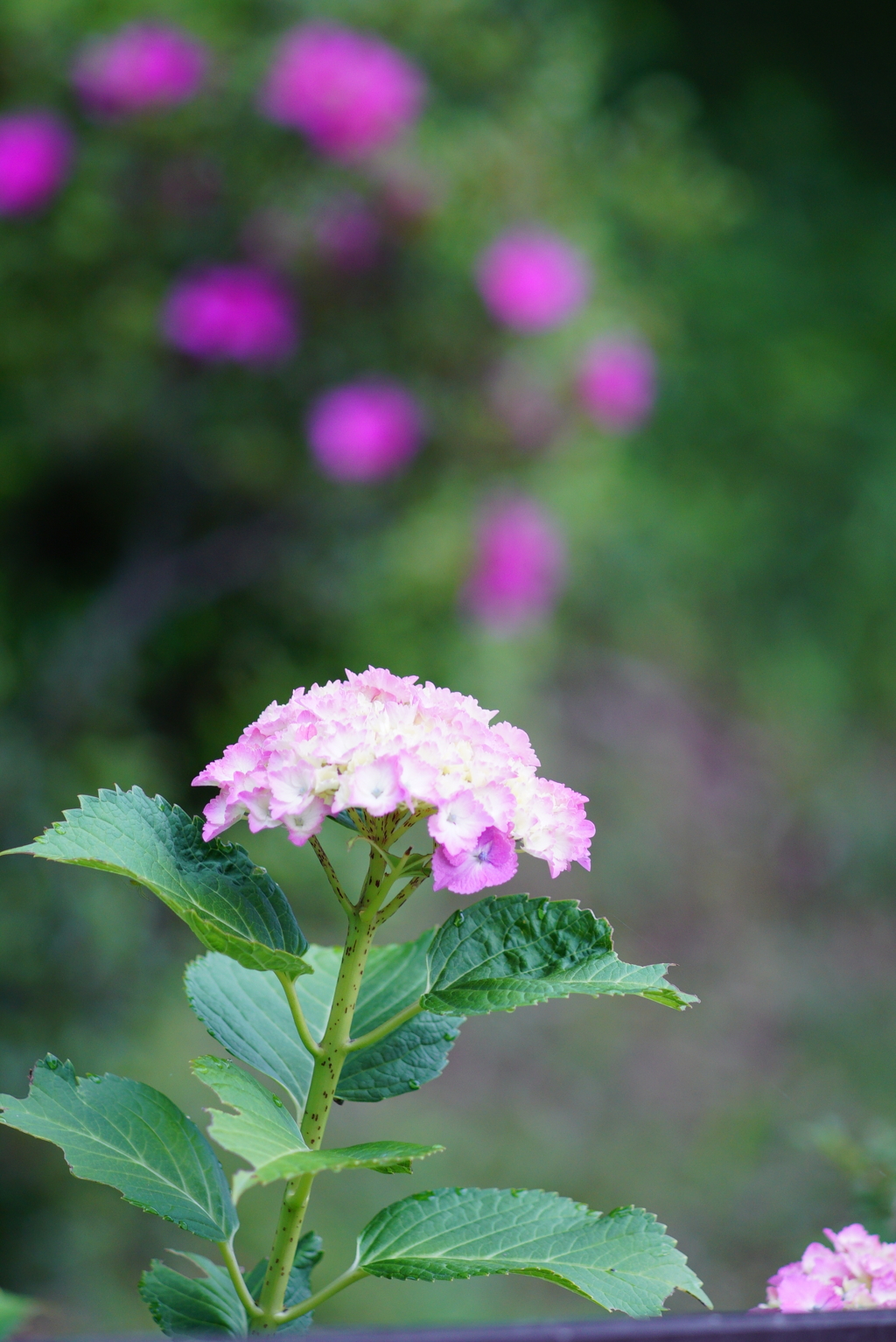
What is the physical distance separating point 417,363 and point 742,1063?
4.45ft

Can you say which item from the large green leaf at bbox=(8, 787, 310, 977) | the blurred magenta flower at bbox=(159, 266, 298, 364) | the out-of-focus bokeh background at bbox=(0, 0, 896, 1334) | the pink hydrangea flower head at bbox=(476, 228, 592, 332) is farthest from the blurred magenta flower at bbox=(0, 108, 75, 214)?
the large green leaf at bbox=(8, 787, 310, 977)

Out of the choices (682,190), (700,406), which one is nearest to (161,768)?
(682,190)

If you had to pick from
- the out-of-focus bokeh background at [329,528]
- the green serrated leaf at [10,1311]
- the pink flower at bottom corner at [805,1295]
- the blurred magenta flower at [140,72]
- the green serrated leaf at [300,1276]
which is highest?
the blurred magenta flower at [140,72]

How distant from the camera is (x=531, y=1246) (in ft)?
1.24

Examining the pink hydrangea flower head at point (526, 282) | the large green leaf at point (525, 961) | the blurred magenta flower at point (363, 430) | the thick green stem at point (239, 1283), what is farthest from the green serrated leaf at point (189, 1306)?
the pink hydrangea flower head at point (526, 282)

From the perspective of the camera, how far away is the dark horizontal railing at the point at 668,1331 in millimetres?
277

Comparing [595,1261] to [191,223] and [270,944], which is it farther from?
[191,223]

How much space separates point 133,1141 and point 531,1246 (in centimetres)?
13

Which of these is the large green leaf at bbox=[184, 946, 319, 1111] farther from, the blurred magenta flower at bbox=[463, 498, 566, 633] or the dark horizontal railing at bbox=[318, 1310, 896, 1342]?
the blurred magenta flower at bbox=[463, 498, 566, 633]

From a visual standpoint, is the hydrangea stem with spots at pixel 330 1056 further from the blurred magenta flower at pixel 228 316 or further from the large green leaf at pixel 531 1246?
the blurred magenta flower at pixel 228 316

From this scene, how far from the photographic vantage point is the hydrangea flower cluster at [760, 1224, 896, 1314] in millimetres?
407

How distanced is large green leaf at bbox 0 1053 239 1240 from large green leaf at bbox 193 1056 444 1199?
41 mm

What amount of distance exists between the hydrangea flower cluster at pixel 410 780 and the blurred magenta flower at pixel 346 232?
1417 millimetres

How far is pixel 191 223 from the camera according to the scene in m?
1.75
